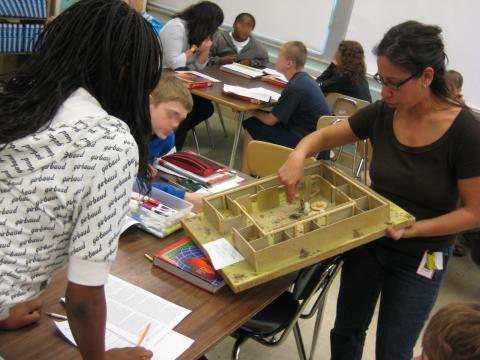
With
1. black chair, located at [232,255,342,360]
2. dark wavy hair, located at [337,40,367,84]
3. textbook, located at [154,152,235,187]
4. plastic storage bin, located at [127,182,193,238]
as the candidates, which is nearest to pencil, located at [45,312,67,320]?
plastic storage bin, located at [127,182,193,238]

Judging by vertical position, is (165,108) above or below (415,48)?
below

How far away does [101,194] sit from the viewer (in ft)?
2.77

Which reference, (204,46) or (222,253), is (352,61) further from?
(222,253)

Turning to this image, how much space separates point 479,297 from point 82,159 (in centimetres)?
310

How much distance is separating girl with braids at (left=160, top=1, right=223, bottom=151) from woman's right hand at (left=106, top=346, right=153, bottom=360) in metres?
3.04

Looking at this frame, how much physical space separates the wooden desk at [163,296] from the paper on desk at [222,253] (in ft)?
0.29

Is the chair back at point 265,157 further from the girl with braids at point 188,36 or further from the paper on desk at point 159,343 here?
the girl with braids at point 188,36

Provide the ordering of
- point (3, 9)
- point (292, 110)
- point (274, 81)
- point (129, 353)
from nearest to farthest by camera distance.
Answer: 1. point (129, 353)
2. point (292, 110)
3. point (274, 81)
4. point (3, 9)

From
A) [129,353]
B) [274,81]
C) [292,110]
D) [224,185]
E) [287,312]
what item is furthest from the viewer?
[274,81]

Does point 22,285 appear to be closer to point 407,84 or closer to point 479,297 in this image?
point 407,84

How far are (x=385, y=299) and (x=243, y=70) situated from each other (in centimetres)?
317

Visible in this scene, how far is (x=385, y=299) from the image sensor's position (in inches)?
69.6

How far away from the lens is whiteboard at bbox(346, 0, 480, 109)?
4.37 m

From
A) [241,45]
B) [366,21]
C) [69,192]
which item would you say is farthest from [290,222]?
[241,45]
